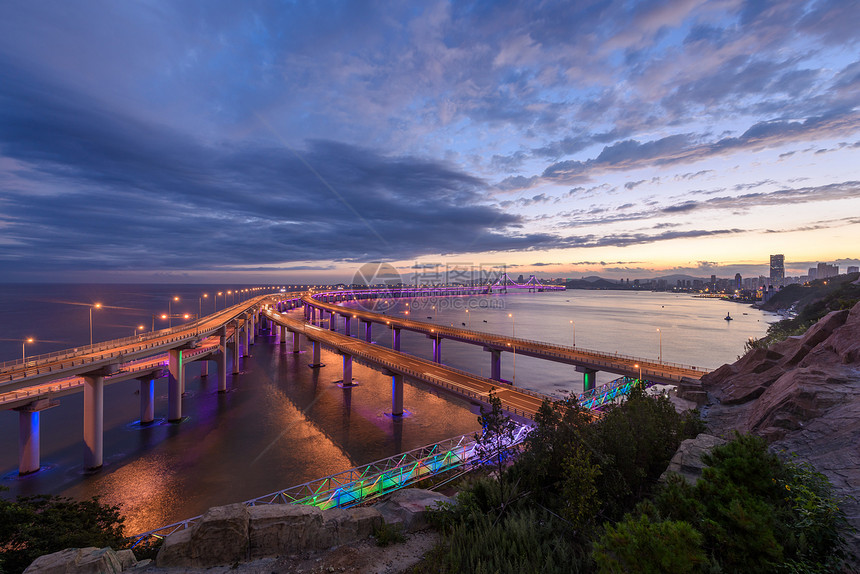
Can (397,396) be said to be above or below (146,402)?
below

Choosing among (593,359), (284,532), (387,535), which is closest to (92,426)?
(284,532)

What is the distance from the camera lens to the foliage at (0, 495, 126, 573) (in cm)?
1414

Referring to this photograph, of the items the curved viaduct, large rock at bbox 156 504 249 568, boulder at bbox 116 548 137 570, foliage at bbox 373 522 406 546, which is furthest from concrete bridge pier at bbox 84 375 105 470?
foliage at bbox 373 522 406 546

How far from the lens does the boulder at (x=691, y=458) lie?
12.4 m

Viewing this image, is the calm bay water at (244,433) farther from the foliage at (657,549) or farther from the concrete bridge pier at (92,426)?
the foliage at (657,549)

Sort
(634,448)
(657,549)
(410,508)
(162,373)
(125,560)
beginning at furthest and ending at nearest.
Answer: (162,373), (634,448), (410,508), (125,560), (657,549)

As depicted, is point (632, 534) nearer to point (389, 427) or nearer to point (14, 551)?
point (14, 551)

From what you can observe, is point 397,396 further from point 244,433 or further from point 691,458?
point 691,458

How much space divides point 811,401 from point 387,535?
Result: 56.8 feet

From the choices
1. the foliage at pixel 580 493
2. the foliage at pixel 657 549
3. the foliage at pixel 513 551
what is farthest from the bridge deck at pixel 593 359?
the foliage at pixel 657 549

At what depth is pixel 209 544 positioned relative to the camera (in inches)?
413

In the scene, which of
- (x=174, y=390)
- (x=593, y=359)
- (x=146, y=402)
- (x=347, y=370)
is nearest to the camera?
(x=146, y=402)

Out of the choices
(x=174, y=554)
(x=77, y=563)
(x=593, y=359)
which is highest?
(x=77, y=563)

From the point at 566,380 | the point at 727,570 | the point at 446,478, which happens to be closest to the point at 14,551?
the point at 446,478
